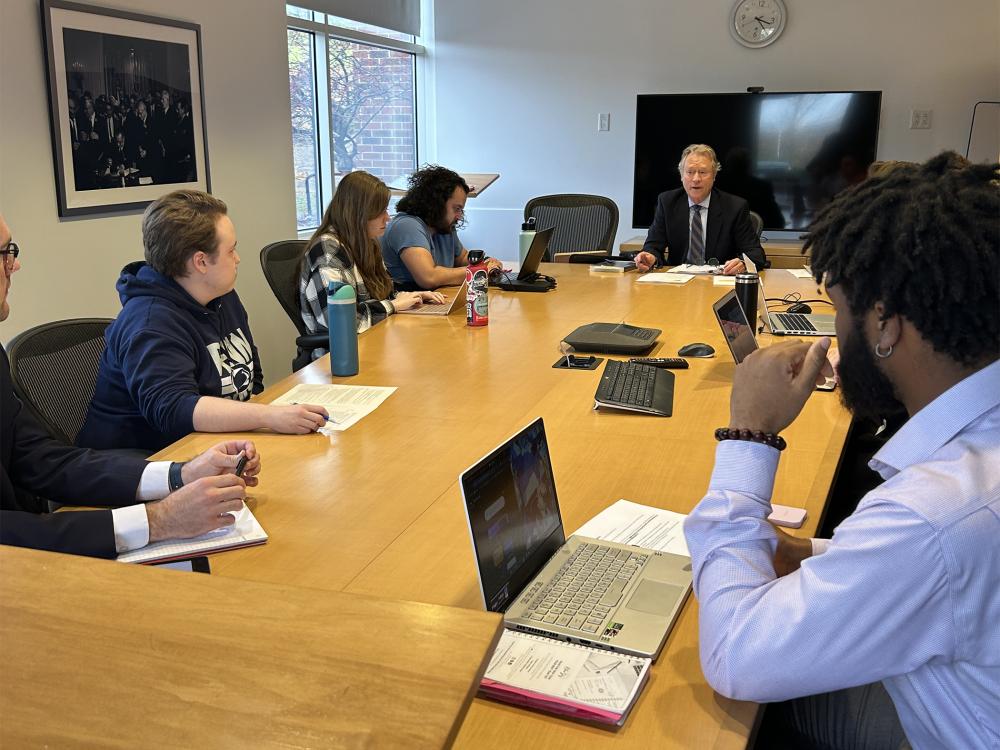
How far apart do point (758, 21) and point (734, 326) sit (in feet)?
14.0

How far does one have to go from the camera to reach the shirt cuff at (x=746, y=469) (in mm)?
Result: 1146

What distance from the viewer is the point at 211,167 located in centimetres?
407

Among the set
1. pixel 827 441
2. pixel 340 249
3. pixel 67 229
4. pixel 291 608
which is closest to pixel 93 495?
pixel 291 608

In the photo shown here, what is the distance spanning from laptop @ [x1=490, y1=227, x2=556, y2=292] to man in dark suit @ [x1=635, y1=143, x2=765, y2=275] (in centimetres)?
84

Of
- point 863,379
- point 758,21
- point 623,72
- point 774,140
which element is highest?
point 758,21

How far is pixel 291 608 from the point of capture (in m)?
0.79

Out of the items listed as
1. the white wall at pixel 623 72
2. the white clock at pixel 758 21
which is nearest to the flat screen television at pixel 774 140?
the white wall at pixel 623 72

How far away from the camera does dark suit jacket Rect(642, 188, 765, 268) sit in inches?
185

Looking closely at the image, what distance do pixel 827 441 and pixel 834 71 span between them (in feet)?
15.1

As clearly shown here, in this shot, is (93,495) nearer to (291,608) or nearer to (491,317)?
(291,608)

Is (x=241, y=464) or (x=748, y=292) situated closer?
(x=241, y=464)

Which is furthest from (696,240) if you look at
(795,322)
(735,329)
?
(735,329)

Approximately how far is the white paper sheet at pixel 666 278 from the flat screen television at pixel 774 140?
2003mm

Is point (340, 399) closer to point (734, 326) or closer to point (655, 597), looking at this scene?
point (734, 326)
